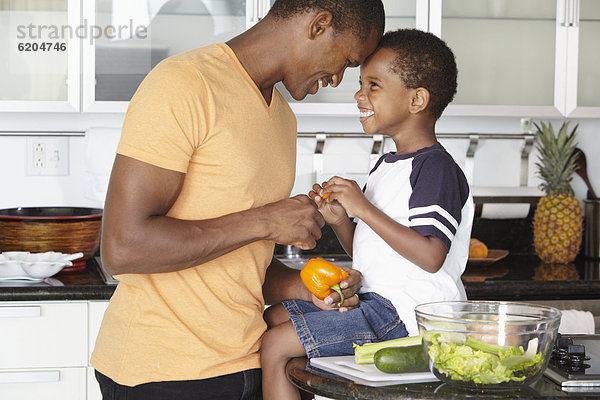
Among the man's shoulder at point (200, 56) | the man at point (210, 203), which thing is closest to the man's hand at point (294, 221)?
the man at point (210, 203)

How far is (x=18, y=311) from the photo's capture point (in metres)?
2.31

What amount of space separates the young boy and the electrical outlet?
157 centimetres

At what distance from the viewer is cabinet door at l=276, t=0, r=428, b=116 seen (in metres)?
2.81

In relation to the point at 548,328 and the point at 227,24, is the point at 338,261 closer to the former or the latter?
the point at 227,24

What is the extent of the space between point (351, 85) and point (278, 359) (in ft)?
5.17

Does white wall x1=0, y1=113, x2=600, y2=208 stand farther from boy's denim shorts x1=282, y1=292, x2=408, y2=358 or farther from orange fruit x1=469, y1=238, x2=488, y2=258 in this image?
boy's denim shorts x1=282, y1=292, x2=408, y2=358

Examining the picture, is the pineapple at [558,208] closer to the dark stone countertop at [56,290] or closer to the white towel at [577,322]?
the white towel at [577,322]

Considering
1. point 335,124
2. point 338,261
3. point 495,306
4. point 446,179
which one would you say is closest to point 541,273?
point 338,261

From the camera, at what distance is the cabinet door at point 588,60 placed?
294 cm

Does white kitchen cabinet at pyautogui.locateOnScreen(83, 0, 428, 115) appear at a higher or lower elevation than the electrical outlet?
higher

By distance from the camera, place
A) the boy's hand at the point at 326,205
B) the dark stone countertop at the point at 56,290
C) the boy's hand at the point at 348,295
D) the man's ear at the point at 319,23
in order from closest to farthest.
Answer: the man's ear at the point at 319,23 < the boy's hand at the point at 348,295 < the boy's hand at the point at 326,205 < the dark stone countertop at the point at 56,290

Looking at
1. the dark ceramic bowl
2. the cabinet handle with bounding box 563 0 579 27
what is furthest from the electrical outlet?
the cabinet handle with bounding box 563 0 579 27

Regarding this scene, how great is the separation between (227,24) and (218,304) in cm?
160

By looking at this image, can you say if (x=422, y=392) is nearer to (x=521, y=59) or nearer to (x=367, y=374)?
(x=367, y=374)
